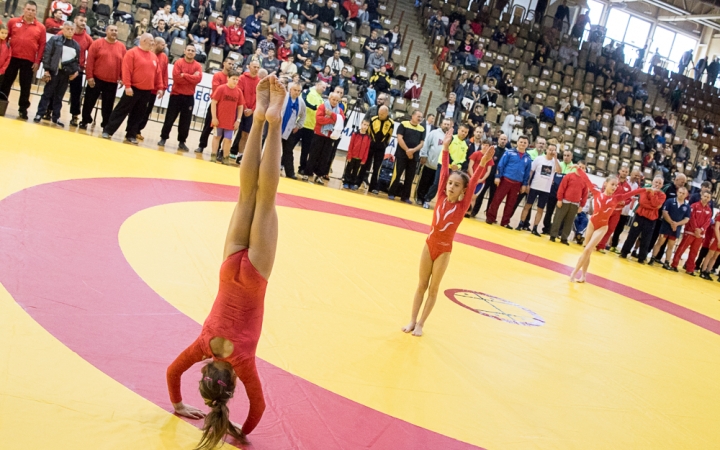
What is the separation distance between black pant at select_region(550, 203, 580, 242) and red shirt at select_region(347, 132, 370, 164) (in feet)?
14.0

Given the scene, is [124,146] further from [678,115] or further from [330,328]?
[678,115]

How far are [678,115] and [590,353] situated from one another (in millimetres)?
25160

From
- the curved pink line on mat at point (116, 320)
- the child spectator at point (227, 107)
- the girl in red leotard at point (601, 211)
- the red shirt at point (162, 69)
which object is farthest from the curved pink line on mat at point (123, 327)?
the girl in red leotard at point (601, 211)

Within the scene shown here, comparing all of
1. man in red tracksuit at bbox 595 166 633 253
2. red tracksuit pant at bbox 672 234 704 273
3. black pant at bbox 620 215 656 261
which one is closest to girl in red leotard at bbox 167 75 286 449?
man in red tracksuit at bbox 595 166 633 253

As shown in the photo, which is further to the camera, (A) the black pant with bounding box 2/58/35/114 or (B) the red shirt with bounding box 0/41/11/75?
(A) the black pant with bounding box 2/58/35/114

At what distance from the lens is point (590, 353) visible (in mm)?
5820

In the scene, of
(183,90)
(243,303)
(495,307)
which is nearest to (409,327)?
(495,307)

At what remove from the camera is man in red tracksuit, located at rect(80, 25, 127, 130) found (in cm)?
1061

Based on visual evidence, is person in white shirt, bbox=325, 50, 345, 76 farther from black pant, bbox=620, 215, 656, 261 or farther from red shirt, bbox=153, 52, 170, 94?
black pant, bbox=620, 215, 656, 261

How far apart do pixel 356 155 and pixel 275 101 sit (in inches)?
381

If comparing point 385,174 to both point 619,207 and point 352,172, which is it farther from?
point 619,207

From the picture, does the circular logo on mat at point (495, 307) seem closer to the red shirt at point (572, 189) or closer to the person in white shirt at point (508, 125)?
the red shirt at point (572, 189)

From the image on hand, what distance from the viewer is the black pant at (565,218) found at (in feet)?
44.4

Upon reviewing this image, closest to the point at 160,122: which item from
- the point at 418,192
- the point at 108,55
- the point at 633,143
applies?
the point at 108,55
